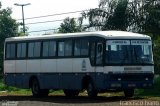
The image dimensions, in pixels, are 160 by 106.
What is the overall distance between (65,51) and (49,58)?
5.51ft

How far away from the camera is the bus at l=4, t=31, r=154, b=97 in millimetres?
28234

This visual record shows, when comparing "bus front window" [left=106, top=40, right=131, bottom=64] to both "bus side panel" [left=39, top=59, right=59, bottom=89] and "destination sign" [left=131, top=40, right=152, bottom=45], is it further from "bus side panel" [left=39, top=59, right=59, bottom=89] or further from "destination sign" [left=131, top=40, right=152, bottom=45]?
"bus side panel" [left=39, top=59, right=59, bottom=89]

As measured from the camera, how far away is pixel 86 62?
29.6 meters

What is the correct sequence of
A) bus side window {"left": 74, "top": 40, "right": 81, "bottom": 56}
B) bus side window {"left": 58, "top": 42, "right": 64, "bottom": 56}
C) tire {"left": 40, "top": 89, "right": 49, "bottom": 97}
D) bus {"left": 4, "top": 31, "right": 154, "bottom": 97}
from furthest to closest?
tire {"left": 40, "top": 89, "right": 49, "bottom": 97}, bus side window {"left": 58, "top": 42, "right": 64, "bottom": 56}, bus side window {"left": 74, "top": 40, "right": 81, "bottom": 56}, bus {"left": 4, "top": 31, "right": 154, "bottom": 97}

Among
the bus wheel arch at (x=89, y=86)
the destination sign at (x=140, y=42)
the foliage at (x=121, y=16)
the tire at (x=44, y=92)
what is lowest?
the tire at (x=44, y=92)

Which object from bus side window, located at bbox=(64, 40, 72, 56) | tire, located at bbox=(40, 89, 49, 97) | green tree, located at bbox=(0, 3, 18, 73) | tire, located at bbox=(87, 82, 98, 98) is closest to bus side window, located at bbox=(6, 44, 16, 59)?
tire, located at bbox=(40, 89, 49, 97)

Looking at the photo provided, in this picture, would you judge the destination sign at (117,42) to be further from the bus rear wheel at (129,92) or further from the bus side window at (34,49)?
the bus side window at (34,49)

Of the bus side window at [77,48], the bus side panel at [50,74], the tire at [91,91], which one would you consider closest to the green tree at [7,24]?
the bus side panel at [50,74]

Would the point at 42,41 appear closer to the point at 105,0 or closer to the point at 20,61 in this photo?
the point at 20,61

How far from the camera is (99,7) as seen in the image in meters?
45.1

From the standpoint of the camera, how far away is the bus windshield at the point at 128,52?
92.4 feet

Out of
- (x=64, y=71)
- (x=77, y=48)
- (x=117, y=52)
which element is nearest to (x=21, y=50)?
(x=64, y=71)

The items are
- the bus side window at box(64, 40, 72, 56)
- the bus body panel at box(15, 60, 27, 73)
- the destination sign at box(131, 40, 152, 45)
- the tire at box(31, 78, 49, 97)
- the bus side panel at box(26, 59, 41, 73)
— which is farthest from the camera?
the bus body panel at box(15, 60, 27, 73)

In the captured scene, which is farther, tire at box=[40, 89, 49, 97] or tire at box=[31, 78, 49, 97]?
tire at box=[40, 89, 49, 97]
